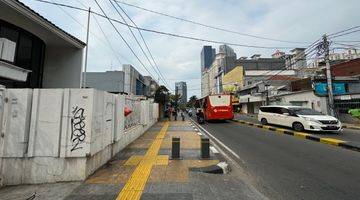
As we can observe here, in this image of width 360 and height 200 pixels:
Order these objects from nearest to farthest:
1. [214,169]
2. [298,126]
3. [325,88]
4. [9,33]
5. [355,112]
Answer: [214,169] < [9,33] < [298,126] < [355,112] < [325,88]

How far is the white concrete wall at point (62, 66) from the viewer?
13.1m

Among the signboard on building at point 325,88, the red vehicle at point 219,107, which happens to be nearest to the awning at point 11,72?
the red vehicle at point 219,107

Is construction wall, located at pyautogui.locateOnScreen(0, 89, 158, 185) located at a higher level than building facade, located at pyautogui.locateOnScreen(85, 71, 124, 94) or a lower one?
lower

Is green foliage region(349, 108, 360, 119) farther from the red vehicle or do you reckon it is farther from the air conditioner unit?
the air conditioner unit

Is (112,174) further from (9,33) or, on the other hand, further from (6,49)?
(9,33)

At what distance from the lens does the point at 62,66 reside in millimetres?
13258

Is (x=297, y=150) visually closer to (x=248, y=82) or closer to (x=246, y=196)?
(x=246, y=196)

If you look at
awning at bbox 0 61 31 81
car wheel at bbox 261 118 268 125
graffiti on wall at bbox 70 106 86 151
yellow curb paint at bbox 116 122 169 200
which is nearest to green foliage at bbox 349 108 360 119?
car wheel at bbox 261 118 268 125

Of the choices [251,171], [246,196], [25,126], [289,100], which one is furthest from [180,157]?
[289,100]

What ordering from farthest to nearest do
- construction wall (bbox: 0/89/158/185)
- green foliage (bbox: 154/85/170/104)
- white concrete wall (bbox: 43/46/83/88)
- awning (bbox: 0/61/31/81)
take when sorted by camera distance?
green foliage (bbox: 154/85/170/104)
white concrete wall (bbox: 43/46/83/88)
awning (bbox: 0/61/31/81)
construction wall (bbox: 0/89/158/185)

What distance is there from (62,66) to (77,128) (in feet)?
26.2

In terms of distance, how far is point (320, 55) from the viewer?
25562mm

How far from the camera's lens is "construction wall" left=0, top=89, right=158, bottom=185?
19.9 ft

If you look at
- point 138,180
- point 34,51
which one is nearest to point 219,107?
point 34,51
